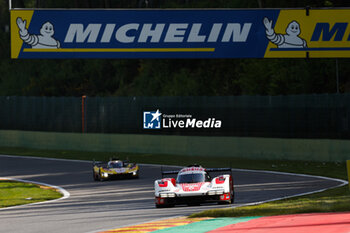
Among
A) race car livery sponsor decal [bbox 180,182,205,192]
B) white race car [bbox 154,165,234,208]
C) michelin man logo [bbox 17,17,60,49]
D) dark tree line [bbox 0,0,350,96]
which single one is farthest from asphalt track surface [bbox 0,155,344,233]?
dark tree line [bbox 0,0,350,96]

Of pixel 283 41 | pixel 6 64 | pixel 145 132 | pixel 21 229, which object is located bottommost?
pixel 21 229

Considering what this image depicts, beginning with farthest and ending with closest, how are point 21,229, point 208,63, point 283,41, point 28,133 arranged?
point 208,63, point 28,133, point 283,41, point 21,229

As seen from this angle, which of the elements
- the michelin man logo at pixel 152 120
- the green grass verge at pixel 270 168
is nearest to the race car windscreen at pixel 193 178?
the green grass verge at pixel 270 168

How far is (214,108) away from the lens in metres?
39.1

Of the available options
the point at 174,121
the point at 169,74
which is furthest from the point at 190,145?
the point at 169,74

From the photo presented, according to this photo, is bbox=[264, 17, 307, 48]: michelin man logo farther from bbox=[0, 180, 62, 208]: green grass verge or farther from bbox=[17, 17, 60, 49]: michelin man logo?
bbox=[0, 180, 62, 208]: green grass verge

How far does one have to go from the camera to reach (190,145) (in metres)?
39.0

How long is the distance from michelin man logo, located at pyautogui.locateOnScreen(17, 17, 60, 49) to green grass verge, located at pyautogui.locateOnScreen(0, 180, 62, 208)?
6340 mm

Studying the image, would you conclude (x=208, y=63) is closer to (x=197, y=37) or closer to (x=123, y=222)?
(x=197, y=37)

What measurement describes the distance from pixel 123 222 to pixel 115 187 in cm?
1002

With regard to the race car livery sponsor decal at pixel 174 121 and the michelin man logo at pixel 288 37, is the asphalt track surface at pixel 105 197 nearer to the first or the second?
the race car livery sponsor decal at pixel 174 121

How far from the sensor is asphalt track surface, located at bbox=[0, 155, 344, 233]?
57.2ft

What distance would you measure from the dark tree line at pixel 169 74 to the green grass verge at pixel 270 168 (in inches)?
285

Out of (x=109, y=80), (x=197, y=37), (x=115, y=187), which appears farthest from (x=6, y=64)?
(x=115, y=187)
